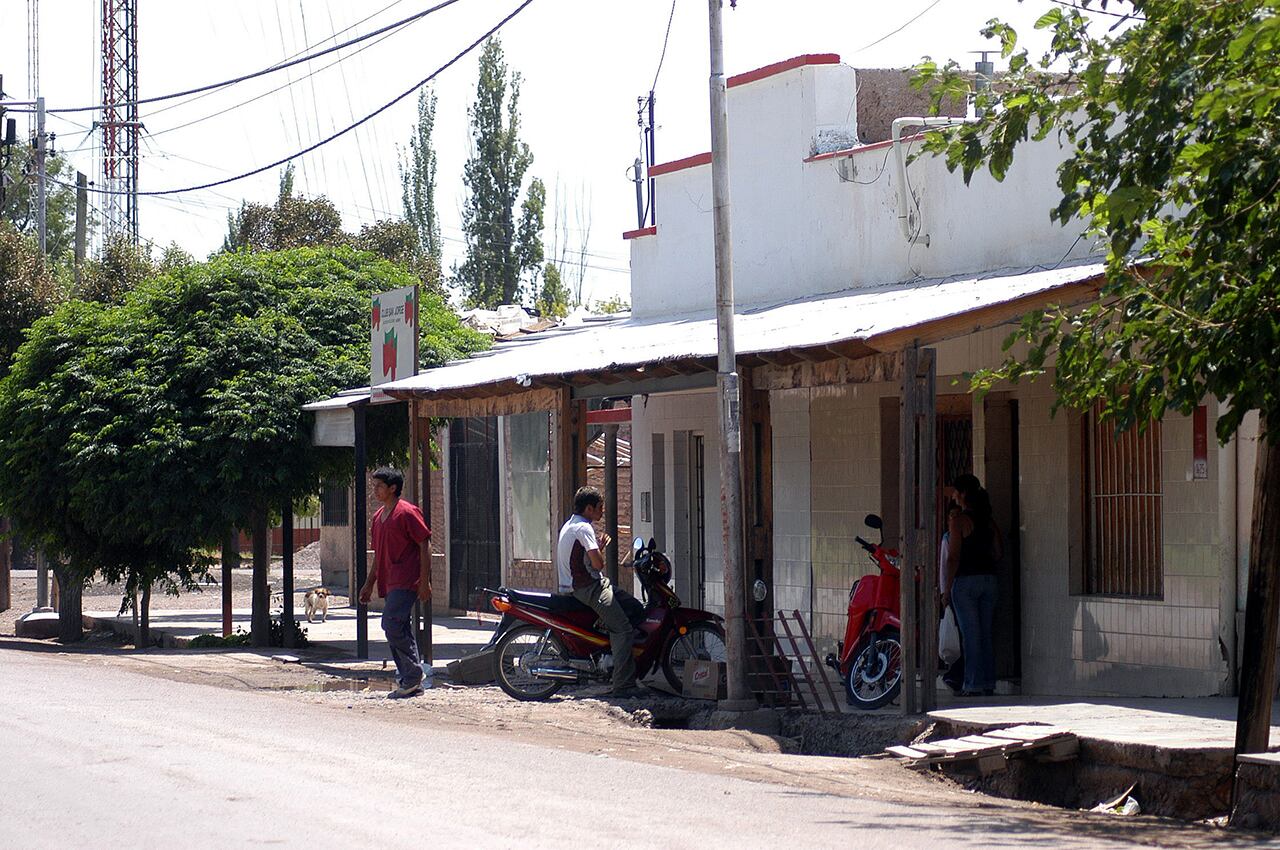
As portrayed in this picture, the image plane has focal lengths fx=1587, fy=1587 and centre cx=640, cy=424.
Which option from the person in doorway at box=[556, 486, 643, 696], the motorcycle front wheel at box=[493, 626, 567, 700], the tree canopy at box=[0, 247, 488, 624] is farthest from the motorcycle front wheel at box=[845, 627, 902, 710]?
the tree canopy at box=[0, 247, 488, 624]

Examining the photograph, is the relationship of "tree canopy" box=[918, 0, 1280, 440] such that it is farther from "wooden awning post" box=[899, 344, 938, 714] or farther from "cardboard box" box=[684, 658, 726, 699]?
"cardboard box" box=[684, 658, 726, 699]

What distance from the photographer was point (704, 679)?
1306 centimetres

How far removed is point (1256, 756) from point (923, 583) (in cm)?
320

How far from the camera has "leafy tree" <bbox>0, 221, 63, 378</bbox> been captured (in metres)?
28.0

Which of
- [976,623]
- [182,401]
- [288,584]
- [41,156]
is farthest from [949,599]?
[41,156]

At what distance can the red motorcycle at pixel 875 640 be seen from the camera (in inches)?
484

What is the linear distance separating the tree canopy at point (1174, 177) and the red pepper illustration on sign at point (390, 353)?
30.9ft

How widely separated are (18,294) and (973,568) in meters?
20.7

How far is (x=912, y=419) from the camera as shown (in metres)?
11.0

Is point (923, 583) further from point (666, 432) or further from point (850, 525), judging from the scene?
point (666, 432)

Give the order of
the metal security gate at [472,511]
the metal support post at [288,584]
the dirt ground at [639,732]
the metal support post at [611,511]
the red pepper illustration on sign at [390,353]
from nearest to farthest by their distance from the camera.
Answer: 1. the dirt ground at [639,732]
2. the metal support post at [611,511]
3. the red pepper illustration on sign at [390,353]
4. the metal support post at [288,584]
5. the metal security gate at [472,511]

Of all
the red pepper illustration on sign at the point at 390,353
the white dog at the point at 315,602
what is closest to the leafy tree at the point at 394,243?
the white dog at the point at 315,602

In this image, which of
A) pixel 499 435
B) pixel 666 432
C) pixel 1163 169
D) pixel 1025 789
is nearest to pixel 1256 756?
pixel 1025 789

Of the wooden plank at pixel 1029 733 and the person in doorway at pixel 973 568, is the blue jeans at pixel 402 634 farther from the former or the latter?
the wooden plank at pixel 1029 733
